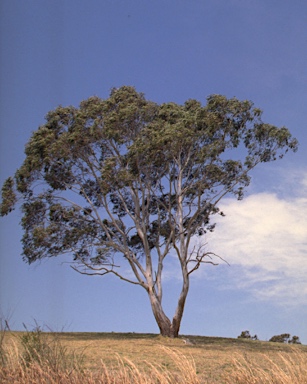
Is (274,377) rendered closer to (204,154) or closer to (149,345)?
(149,345)

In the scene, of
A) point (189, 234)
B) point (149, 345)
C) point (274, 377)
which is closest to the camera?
point (274, 377)

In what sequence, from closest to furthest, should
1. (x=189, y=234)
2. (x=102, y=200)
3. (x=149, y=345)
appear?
1. (x=149, y=345)
2. (x=189, y=234)
3. (x=102, y=200)

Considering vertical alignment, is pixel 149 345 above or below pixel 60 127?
below

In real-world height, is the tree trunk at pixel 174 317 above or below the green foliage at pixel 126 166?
below

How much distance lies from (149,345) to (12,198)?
10898 millimetres

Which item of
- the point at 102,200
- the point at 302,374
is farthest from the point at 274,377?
the point at 102,200

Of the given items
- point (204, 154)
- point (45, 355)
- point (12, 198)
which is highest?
point (204, 154)

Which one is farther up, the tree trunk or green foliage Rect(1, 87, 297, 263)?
green foliage Rect(1, 87, 297, 263)

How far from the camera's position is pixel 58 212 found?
26766 millimetres

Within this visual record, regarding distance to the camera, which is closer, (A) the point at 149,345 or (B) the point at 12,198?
(A) the point at 149,345

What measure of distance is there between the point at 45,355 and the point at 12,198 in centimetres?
1875

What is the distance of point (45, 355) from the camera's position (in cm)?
920

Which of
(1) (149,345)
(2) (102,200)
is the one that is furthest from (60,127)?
(1) (149,345)

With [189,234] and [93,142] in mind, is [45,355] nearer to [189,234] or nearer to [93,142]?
[189,234]
